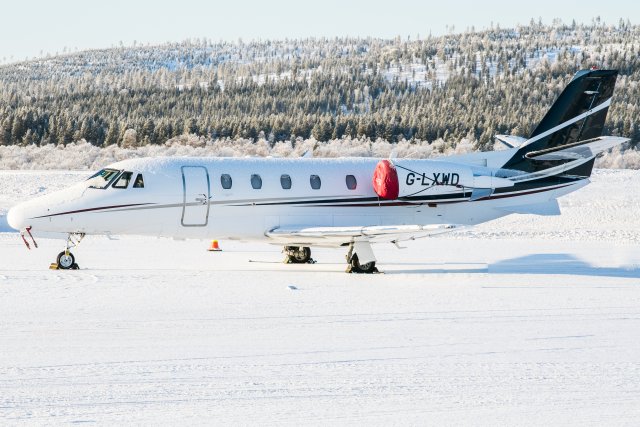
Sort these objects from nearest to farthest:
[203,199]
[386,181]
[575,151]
→ [203,199] < [386,181] < [575,151]

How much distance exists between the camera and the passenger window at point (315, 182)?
22.0m

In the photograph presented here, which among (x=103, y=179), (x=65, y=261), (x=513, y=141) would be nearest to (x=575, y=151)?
(x=513, y=141)

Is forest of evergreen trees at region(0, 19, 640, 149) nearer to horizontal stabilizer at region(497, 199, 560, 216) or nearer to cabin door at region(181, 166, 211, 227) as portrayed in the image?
horizontal stabilizer at region(497, 199, 560, 216)

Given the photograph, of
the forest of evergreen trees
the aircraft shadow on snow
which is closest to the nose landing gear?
the aircraft shadow on snow

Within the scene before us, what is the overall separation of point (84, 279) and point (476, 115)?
102m

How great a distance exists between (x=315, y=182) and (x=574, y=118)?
6.55 meters

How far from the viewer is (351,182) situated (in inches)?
881

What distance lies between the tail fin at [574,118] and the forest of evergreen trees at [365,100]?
65414 millimetres

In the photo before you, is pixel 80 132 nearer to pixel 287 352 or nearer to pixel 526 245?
pixel 526 245

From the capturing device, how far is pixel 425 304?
15.5 meters

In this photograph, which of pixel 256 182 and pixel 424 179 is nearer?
pixel 256 182

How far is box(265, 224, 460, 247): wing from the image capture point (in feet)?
64.7

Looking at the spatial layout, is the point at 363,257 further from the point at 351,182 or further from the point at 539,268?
the point at 539,268

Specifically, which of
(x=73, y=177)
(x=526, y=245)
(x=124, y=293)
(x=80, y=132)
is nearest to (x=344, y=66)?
(x=80, y=132)
